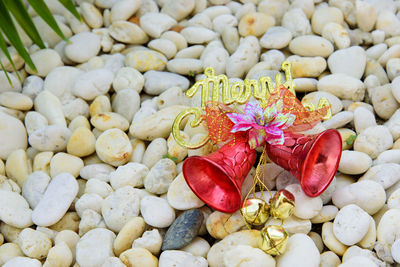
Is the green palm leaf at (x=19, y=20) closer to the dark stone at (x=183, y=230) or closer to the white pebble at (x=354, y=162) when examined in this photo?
the dark stone at (x=183, y=230)

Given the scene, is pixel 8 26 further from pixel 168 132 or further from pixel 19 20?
pixel 168 132

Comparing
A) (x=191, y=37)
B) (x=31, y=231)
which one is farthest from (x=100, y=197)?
(x=191, y=37)

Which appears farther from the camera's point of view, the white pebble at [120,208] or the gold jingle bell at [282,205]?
the white pebble at [120,208]

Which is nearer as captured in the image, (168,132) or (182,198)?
(182,198)

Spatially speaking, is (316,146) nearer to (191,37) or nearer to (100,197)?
(100,197)

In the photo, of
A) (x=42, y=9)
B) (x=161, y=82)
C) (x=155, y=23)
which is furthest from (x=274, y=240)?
(x=155, y=23)

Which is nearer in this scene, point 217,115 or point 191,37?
point 217,115

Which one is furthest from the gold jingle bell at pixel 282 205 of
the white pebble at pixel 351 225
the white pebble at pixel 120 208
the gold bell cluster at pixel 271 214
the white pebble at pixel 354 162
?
the white pebble at pixel 120 208
